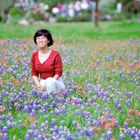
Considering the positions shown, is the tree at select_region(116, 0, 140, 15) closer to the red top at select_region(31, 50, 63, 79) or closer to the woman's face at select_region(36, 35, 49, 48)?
the red top at select_region(31, 50, 63, 79)

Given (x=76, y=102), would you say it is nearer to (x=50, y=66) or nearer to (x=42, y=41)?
(x=50, y=66)

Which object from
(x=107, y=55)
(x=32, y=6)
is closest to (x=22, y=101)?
(x=107, y=55)

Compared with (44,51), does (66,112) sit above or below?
below

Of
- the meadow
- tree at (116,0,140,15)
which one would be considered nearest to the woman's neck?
the meadow

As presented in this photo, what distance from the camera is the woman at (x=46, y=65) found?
7590mm

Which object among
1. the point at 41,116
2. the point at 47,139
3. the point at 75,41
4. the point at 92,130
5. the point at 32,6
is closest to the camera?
the point at 47,139

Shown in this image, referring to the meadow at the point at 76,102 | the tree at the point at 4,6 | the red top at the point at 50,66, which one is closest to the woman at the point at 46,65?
the red top at the point at 50,66

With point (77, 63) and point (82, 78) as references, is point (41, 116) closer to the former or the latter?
point (82, 78)

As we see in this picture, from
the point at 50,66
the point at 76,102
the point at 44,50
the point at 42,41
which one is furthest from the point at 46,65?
the point at 76,102

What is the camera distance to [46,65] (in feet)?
25.5

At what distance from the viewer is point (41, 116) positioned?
20.3 ft

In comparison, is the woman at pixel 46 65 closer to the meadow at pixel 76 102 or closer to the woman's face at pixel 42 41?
the woman's face at pixel 42 41

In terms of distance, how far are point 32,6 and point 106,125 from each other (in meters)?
41.6

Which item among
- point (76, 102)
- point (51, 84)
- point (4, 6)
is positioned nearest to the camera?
point (76, 102)
